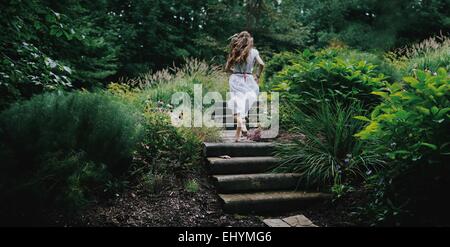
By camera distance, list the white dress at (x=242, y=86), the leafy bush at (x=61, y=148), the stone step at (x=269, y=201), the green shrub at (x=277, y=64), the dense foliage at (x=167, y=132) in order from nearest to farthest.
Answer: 1. the leafy bush at (x=61, y=148)
2. the dense foliage at (x=167, y=132)
3. the stone step at (x=269, y=201)
4. the white dress at (x=242, y=86)
5. the green shrub at (x=277, y=64)

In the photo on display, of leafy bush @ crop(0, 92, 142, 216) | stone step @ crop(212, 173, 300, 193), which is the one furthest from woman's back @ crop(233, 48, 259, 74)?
leafy bush @ crop(0, 92, 142, 216)

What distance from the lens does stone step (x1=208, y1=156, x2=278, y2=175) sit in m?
5.09

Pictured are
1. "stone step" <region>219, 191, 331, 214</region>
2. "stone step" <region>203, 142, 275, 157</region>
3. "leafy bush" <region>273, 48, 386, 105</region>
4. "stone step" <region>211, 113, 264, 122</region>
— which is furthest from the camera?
"stone step" <region>211, 113, 264, 122</region>

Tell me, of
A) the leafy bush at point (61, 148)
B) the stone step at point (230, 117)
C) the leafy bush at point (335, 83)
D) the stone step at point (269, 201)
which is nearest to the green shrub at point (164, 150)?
the leafy bush at point (61, 148)

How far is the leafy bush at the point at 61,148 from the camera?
3.24 m

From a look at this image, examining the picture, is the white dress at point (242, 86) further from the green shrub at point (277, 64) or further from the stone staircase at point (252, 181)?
the green shrub at point (277, 64)

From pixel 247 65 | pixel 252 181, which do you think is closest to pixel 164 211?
pixel 252 181

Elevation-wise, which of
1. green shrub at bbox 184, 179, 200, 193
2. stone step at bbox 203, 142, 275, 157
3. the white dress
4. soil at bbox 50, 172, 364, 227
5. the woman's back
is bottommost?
soil at bbox 50, 172, 364, 227

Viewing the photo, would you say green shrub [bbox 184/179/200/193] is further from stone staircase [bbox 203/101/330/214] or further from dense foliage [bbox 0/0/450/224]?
stone staircase [bbox 203/101/330/214]

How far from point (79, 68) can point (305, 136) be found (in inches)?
302

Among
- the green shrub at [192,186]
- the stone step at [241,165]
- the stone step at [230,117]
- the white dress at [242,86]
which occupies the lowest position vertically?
the green shrub at [192,186]

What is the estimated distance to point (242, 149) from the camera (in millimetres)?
5520

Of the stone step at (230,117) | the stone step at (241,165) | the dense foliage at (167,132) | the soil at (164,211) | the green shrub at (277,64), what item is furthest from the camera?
the green shrub at (277,64)

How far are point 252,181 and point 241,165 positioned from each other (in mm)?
370
